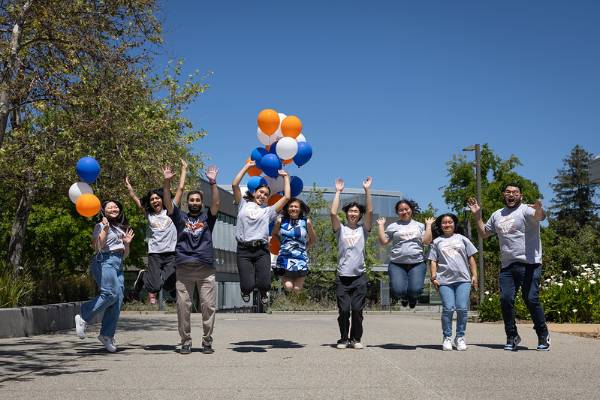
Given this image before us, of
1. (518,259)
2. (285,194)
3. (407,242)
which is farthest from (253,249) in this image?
(518,259)

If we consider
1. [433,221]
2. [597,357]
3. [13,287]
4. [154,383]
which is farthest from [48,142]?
[597,357]

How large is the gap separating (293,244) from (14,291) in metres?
6.20

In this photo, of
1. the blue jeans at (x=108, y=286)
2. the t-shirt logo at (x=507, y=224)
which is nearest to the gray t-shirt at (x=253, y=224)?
the blue jeans at (x=108, y=286)

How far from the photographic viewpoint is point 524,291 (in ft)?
32.2

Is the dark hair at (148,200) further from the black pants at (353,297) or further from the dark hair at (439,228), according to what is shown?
the dark hair at (439,228)

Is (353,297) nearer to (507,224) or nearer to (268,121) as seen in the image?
(507,224)

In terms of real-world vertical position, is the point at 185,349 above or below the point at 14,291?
below

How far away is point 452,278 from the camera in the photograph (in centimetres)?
985

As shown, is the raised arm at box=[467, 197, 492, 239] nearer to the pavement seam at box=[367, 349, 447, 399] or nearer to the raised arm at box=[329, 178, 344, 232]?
the raised arm at box=[329, 178, 344, 232]

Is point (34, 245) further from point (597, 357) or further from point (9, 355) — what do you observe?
point (597, 357)

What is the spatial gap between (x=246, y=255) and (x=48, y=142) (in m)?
7.59

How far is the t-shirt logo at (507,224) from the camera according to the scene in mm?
9656

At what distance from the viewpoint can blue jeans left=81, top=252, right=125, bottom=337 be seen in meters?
9.40

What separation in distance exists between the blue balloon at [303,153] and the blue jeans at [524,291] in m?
3.09
